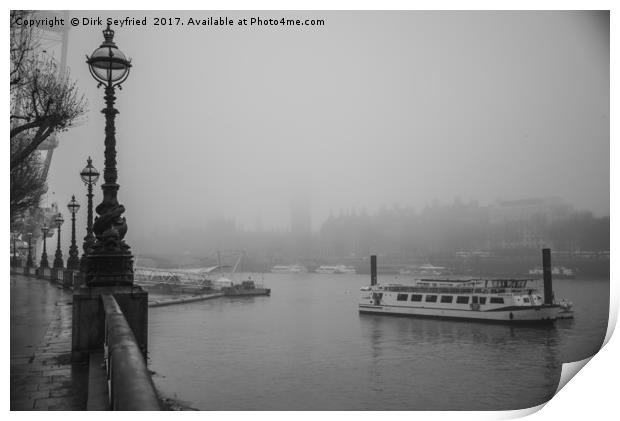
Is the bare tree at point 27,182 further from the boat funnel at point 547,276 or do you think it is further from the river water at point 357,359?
the boat funnel at point 547,276

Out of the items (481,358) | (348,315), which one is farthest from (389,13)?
(348,315)

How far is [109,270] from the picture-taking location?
5.78 metres

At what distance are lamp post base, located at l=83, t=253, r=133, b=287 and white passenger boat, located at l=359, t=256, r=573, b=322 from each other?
108 ft

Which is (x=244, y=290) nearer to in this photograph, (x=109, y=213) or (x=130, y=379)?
(x=109, y=213)

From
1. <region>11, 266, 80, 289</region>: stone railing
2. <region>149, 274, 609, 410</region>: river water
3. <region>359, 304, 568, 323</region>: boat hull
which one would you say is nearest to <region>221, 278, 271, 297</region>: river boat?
<region>149, 274, 609, 410</region>: river water

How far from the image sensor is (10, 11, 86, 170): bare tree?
7.02 meters

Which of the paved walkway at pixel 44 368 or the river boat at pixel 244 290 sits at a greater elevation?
the paved walkway at pixel 44 368

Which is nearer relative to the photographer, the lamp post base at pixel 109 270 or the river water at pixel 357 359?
the lamp post base at pixel 109 270

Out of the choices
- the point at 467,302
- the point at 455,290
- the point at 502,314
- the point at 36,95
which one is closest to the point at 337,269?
the point at 455,290

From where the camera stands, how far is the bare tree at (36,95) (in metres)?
7.02

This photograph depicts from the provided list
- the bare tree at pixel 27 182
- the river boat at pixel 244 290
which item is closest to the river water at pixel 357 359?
the bare tree at pixel 27 182

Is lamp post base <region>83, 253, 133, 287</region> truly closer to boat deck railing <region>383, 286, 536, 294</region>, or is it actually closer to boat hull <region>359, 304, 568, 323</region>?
boat hull <region>359, 304, 568, 323</region>

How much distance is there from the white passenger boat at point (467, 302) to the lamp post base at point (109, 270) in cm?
3304

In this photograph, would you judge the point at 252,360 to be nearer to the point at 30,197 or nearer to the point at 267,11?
the point at 30,197
